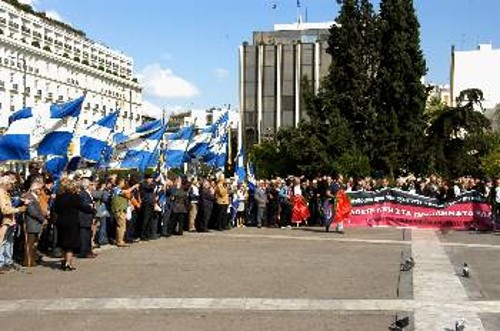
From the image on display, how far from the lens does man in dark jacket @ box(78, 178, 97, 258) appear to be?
14.9 meters

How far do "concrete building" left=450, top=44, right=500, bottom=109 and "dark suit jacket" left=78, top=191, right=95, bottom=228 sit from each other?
326ft

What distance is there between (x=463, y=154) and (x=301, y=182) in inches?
912

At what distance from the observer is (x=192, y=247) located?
18234mm

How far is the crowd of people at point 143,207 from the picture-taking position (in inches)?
563

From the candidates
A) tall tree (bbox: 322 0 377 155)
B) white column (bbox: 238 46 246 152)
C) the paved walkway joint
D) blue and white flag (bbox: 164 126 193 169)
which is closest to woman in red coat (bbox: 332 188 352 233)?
the paved walkway joint

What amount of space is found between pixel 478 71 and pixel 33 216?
104487 mm

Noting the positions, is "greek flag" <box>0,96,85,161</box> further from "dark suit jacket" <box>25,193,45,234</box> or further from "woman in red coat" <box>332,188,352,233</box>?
"woman in red coat" <box>332,188,352,233</box>

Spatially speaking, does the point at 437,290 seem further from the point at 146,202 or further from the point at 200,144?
the point at 200,144

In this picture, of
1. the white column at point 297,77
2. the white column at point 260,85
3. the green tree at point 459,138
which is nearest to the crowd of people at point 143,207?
the green tree at point 459,138

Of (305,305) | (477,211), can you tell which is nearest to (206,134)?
(477,211)

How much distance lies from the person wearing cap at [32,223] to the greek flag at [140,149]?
305 inches

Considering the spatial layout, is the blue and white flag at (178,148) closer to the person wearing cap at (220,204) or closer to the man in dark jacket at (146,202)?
the person wearing cap at (220,204)

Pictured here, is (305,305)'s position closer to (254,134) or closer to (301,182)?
(301,182)

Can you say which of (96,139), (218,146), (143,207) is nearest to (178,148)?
(218,146)
